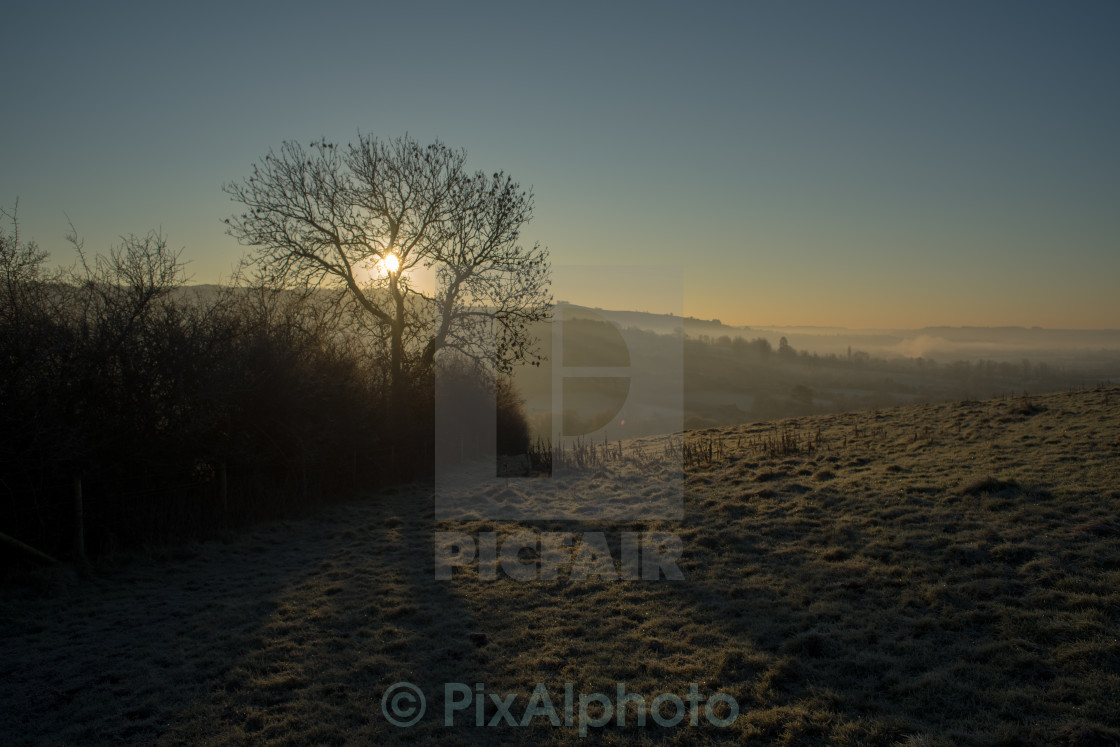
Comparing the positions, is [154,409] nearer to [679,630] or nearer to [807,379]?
[679,630]

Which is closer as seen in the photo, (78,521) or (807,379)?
(78,521)

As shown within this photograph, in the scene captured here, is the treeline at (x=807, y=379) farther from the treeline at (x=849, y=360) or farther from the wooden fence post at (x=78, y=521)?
the wooden fence post at (x=78, y=521)

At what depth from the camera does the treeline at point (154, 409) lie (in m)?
7.17

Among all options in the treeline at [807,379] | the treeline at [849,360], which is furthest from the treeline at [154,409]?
the treeline at [849,360]

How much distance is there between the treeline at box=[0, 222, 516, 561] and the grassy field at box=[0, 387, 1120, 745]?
914mm

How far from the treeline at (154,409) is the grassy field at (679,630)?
3.00ft

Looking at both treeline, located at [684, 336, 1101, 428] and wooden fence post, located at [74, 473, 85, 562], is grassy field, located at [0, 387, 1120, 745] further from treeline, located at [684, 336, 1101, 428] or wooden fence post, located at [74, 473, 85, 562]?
treeline, located at [684, 336, 1101, 428]

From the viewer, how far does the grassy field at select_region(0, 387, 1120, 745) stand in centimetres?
393

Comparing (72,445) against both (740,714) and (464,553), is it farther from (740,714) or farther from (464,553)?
(740,714)

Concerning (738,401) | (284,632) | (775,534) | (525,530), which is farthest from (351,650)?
(738,401)

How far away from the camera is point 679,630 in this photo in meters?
5.47

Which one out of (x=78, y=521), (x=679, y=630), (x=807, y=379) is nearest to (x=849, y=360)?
(x=807, y=379)

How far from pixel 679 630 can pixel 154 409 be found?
8.33 meters

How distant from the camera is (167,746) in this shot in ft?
12.6
